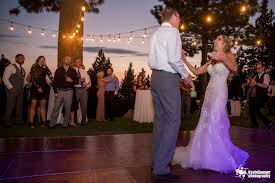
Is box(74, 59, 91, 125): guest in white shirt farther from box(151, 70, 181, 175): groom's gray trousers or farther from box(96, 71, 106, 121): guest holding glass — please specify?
box(151, 70, 181, 175): groom's gray trousers

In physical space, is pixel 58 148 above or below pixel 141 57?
below

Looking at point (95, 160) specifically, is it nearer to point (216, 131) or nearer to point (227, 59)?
point (216, 131)

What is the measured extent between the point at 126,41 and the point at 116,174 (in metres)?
9.55

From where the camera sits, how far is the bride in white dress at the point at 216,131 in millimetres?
4078

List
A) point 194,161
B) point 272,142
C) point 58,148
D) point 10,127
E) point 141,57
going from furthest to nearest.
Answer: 1. point 141,57
2. point 10,127
3. point 272,142
4. point 58,148
5. point 194,161

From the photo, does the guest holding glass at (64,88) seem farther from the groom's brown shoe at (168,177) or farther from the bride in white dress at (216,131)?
the groom's brown shoe at (168,177)

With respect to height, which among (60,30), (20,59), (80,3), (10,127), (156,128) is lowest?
(10,127)

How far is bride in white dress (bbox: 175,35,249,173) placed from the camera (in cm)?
408

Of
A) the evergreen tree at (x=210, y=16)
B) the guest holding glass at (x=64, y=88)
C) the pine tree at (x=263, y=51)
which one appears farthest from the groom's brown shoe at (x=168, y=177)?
the pine tree at (x=263, y=51)

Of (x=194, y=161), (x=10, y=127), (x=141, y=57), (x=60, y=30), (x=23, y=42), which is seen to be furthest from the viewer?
(x=141, y=57)

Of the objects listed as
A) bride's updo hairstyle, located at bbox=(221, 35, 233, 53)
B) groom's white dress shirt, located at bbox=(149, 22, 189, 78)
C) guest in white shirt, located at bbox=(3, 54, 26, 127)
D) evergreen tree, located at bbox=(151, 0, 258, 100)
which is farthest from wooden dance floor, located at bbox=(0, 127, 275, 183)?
evergreen tree, located at bbox=(151, 0, 258, 100)

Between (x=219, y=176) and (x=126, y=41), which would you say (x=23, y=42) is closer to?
(x=126, y=41)

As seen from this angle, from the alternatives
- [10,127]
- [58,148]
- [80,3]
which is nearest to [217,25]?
[80,3]

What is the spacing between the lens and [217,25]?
18.3 m
